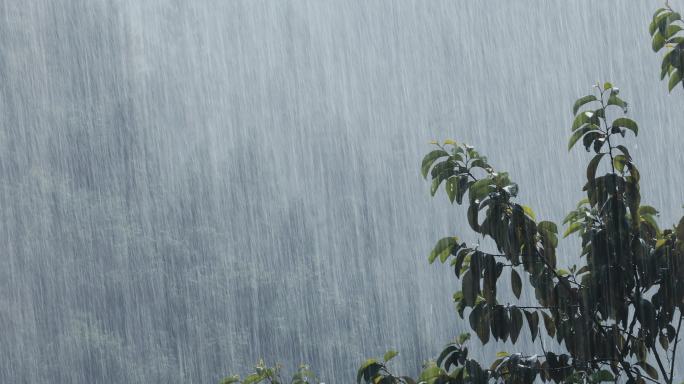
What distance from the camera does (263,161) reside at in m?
16.8

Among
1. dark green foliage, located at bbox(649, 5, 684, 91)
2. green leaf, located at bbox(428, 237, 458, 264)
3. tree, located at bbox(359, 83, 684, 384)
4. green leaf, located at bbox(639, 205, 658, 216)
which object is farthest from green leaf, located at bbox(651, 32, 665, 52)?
green leaf, located at bbox(428, 237, 458, 264)

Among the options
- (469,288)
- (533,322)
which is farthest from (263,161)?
(469,288)

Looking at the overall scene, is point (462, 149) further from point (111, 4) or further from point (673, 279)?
point (111, 4)

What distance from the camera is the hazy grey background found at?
12.0 m

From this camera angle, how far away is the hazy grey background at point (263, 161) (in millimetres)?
12023

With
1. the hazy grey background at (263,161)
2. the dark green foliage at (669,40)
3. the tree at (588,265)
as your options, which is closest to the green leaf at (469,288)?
the tree at (588,265)

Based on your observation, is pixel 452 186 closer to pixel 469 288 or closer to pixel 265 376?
pixel 469 288

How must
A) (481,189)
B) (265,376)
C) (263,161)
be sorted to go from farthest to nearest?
(263,161) → (265,376) → (481,189)

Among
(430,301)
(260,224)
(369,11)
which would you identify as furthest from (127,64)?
(369,11)

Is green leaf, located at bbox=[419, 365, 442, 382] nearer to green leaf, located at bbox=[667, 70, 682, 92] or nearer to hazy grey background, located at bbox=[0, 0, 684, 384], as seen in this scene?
green leaf, located at bbox=[667, 70, 682, 92]

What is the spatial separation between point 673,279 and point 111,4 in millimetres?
17530

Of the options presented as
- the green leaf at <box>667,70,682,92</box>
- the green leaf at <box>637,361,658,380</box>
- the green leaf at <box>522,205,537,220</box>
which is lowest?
the green leaf at <box>637,361,658,380</box>

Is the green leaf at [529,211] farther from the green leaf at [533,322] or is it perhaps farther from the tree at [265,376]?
the tree at [265,376]

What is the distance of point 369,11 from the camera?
81.6 feet
